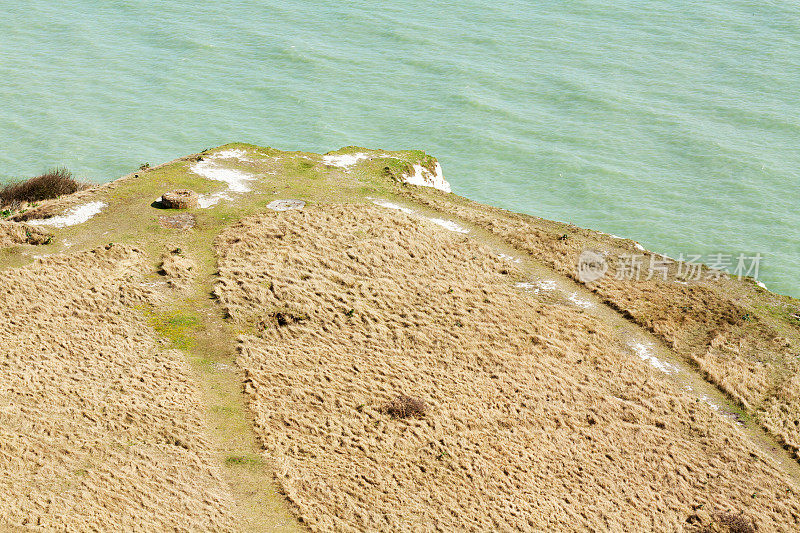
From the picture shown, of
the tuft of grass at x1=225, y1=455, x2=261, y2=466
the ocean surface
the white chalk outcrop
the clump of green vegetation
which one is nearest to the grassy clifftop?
the tuft of grass at x1=225, y1=455, x2=261, y2=466

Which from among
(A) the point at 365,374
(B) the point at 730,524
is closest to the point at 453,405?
(A) the point at 365,374

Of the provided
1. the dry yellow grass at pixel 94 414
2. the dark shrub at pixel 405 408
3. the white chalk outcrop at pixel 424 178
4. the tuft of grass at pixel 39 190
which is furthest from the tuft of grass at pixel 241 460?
the tuft of grass at pixel 39 190

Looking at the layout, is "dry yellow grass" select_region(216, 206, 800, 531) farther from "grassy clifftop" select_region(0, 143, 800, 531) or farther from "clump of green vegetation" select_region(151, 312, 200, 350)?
"clump of green vegetation" select_region(151, 312, 200, 350)

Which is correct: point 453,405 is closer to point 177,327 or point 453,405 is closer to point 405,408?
point 405,408

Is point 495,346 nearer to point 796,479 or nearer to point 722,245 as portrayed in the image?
point 796,479

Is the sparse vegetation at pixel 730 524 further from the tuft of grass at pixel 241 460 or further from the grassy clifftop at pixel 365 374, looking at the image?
the tuft of grass at pixel 241 460
